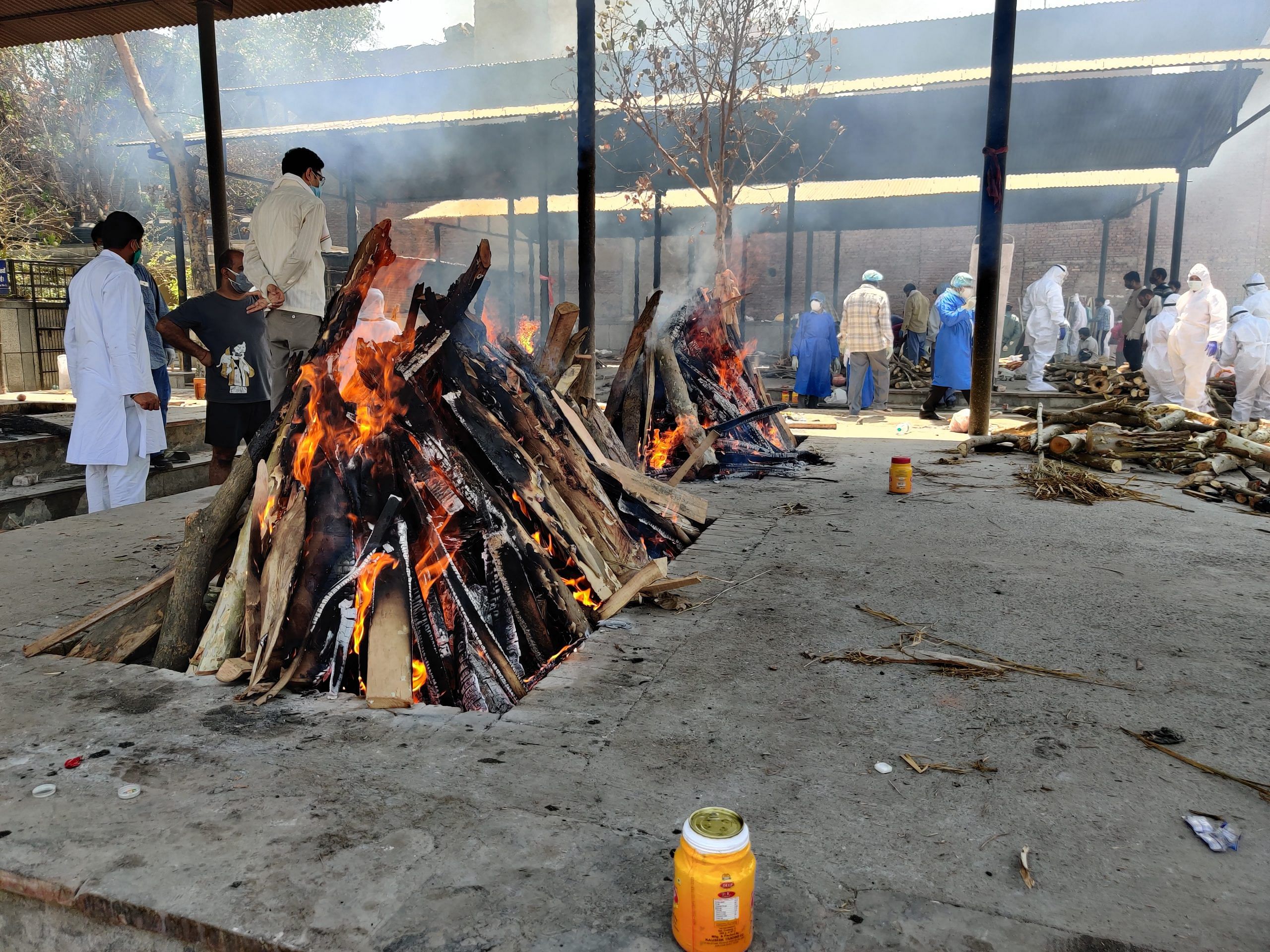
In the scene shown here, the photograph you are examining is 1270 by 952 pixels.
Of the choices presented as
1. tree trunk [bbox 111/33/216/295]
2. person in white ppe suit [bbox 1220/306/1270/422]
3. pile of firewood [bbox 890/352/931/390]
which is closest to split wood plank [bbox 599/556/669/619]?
person in white ppe suit [bbox 1220/306/1270/422]

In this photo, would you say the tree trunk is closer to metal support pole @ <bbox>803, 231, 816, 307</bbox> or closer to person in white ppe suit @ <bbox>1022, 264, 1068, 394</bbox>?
metal support pole @ <bbox>803, 231, 816, 307</bbox>

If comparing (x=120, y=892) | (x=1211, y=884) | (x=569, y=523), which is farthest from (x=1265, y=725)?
(x=120, y=892)

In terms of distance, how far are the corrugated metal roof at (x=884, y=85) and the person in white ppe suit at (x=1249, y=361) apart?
15.8 feet

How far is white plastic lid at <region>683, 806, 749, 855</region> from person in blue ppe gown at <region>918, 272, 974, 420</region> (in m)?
10.4

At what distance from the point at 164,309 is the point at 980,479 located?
7.21 metres

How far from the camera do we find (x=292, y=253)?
211 inches

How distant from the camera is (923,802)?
2.11 meters

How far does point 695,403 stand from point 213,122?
5.99m

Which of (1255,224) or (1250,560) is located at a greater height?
(1255,224)

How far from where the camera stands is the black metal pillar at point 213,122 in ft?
28.0

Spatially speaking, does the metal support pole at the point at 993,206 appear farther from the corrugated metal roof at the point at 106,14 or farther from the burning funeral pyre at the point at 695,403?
the corrugated metal roof at the point at 106,14

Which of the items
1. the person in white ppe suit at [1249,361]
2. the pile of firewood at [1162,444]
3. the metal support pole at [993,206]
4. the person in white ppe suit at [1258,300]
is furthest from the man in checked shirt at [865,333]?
the person in white ppe suit at [1258,300]

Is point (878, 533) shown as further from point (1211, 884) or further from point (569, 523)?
point (1211, 884)

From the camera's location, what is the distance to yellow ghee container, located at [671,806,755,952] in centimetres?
154
